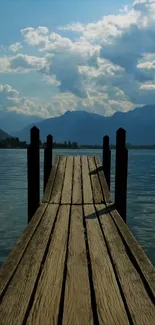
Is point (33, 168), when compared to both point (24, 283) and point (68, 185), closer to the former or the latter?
point (68, 185)

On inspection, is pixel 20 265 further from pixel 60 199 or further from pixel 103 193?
pixel 103 193

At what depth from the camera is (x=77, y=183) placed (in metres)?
12.5

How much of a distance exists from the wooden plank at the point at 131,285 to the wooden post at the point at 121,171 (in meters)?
3.83

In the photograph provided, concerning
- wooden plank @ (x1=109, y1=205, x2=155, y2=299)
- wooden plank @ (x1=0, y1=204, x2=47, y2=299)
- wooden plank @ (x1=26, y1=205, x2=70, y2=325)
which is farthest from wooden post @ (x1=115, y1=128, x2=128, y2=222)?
wooden plank @ (x1=26, y1=205, x2=70, y2=325)

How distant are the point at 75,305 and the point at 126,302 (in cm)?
56

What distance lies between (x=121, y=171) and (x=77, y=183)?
81.4 inches

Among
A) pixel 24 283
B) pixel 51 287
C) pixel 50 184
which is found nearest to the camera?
pixel 51 287

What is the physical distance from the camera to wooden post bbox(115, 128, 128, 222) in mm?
10828

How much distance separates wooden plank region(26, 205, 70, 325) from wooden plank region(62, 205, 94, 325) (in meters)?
0.10

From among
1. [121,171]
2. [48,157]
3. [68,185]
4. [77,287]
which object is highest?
[48,157]

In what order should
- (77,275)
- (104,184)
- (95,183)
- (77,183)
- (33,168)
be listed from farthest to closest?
(77,183), (95,183), (104,184), (33,168), (77,275)

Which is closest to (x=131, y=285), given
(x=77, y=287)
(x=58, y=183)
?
(x=77, y=287)

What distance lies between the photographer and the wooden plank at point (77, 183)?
1055 cm

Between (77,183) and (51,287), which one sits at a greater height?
(77,183)
